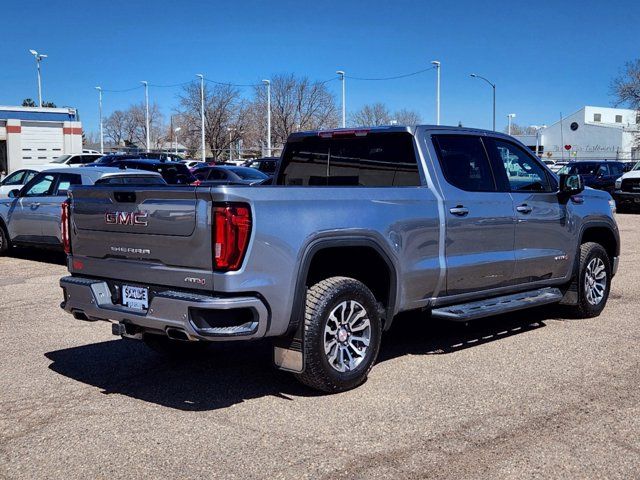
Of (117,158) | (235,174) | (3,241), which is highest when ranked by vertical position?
(117,158)

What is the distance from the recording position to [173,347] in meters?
6.46

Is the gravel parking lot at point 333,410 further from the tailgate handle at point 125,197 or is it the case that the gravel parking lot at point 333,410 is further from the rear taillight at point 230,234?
the tailgate handle at point 125,197

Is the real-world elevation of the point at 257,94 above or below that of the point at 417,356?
above

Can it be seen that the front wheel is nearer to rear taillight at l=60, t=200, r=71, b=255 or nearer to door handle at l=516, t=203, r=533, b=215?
rear taillight at l=60, t=200, r=71, b=255

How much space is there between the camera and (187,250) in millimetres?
4863

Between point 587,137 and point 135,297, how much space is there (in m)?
90.1

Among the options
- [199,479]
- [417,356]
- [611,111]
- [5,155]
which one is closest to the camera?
[199,479]

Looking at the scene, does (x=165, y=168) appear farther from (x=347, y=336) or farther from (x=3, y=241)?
(x=347, y=336)

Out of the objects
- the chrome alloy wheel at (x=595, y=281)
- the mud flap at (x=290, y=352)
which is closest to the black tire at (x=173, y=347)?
the mud flap at (x=290, y=352)

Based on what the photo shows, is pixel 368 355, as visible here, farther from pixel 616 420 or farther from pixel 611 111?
pixel 611 111

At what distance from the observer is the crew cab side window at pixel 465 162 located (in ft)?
21.3

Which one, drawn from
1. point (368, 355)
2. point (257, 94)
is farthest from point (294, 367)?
point (257, 94)

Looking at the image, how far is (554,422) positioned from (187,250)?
8.80 feet

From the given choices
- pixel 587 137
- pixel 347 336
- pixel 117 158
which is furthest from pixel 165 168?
pixel 587 137
